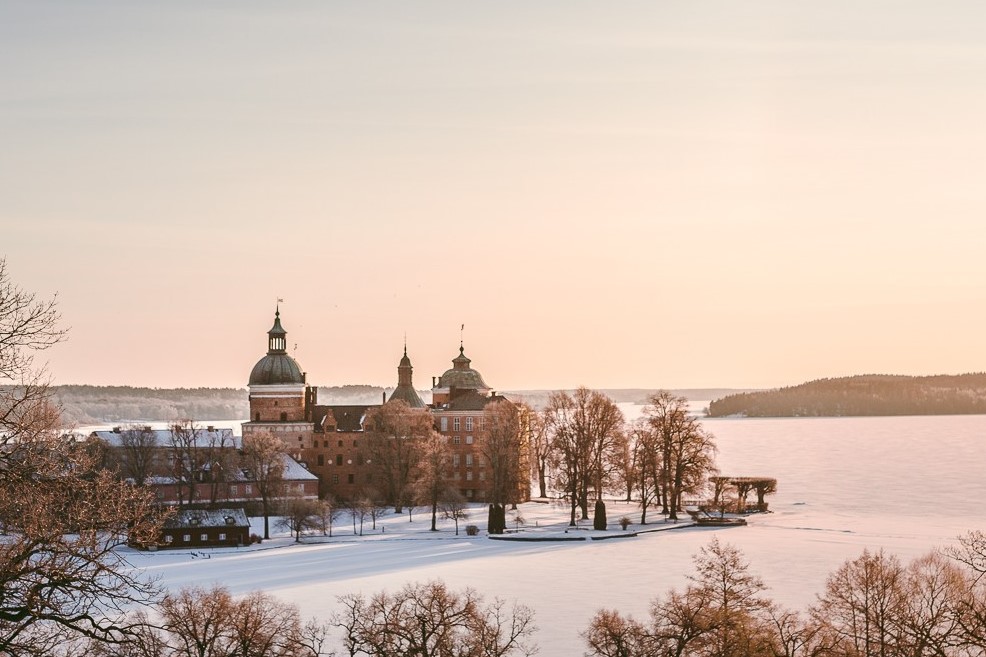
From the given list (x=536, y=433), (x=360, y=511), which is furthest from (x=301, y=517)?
(x=536, y=433)

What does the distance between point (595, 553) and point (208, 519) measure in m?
27.9

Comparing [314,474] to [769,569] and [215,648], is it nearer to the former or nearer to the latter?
[769,569]

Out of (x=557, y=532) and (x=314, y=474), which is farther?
(x=314, y=474)

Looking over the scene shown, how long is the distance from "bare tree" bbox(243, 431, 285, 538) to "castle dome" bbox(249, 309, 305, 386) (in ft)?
31.0

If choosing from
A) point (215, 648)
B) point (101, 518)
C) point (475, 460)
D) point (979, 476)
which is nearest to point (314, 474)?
point (475, 460)

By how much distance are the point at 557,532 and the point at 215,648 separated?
42.7 metres

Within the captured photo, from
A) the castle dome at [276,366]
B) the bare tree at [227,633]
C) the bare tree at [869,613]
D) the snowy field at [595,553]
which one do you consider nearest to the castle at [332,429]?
the castle dome at [276,366]

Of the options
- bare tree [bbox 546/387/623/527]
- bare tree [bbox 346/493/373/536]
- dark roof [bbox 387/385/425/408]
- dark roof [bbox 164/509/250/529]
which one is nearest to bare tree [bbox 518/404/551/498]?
bare tree [bbox 546/387/623/527]

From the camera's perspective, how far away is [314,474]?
96812 mm

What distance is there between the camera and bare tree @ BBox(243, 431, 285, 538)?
83.6 meters

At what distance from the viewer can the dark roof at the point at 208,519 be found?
7256cm

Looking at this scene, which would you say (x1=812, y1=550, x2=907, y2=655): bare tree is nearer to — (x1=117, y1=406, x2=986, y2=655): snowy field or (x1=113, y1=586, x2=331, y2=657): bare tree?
(x1=117, y1=406, x2=986, y2=655): snowy field

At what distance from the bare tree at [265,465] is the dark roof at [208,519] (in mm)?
4038

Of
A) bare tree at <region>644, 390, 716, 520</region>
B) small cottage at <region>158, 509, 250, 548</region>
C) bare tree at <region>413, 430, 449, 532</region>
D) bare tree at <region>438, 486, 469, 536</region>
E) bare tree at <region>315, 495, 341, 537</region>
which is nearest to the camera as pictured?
small cottage at <region>158, 509, 250, 548</region>
